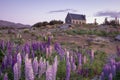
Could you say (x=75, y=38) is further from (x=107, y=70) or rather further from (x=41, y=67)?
(x=41, y=67)

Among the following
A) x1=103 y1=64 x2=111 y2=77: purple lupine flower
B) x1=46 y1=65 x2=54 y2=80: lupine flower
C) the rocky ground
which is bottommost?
the rocky ground

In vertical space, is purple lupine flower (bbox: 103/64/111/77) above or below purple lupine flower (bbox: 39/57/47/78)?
below

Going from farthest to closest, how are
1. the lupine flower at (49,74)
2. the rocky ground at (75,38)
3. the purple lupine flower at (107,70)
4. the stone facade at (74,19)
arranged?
the stone facade at (74,19) < the rocky ground at (75,38) < the purple lupine flower at (107,70) < the lupine flower at (49,74)

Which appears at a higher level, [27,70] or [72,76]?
[27,70]

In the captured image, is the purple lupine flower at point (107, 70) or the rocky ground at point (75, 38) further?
the rocky ground at point (75, 38)

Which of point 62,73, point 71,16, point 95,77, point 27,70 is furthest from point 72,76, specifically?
point 71,16

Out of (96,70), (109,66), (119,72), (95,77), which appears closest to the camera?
(109,66)

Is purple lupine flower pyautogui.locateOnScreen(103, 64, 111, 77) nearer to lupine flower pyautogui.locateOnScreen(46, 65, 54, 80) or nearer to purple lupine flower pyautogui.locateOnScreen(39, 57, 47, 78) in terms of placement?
purple lupine flower pyautogui.locateOnScreen(39, 57, 47, 78)

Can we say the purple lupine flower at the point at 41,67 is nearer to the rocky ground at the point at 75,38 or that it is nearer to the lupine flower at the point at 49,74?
the lupine flower at the point at 49,74

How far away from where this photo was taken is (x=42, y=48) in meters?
8.13

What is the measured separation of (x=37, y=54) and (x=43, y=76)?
9.12 ft

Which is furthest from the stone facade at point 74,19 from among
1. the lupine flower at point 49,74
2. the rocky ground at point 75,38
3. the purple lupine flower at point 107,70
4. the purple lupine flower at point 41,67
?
the lupine flower at point 49,74

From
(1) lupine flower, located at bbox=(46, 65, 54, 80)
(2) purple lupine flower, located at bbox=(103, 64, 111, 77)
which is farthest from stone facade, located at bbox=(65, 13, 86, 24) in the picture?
(1) lupine flower, located at bbox=(46, 65, 54, 80)

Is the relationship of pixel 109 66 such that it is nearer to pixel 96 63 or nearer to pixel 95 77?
pixel 95 77
